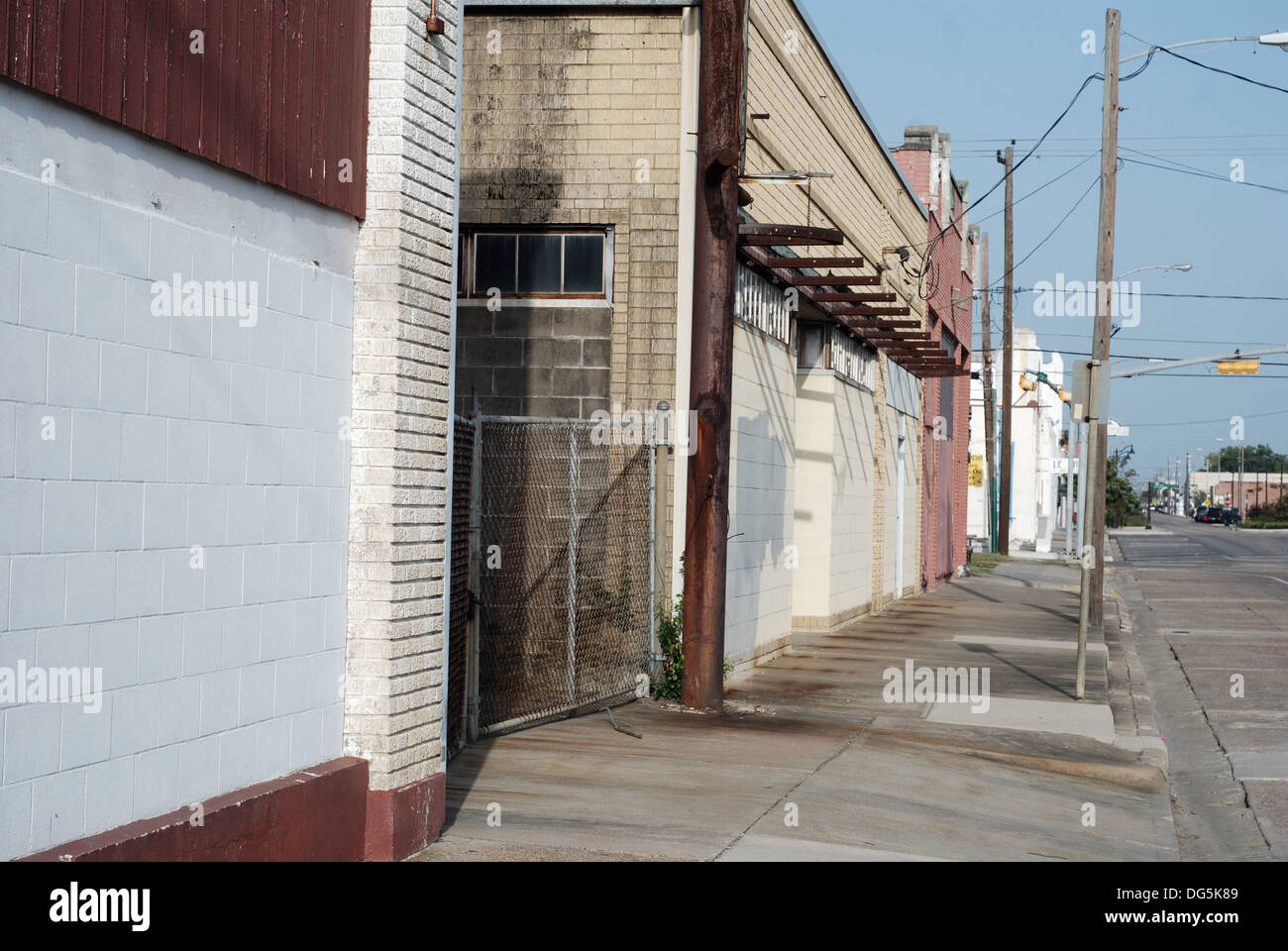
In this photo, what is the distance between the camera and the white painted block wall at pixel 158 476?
14.4ft

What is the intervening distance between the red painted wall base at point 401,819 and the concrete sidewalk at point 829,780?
12 centimetres

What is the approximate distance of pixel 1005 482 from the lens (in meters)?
42.2

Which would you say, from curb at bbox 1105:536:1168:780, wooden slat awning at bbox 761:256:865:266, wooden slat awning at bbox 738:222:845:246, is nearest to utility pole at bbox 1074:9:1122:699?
curb at bbox 1105:536:1168:780

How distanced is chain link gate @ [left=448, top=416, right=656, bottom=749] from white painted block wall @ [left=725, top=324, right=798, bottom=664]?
1400 millimetres

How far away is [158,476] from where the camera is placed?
5004 millimetres

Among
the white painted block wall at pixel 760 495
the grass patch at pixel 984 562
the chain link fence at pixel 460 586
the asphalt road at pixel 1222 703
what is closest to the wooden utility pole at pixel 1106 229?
the asphalt road at pixel 1222 703

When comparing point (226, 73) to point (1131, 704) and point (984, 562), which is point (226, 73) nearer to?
point (1131, 704)

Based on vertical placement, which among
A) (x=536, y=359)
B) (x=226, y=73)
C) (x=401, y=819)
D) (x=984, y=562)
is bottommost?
(x=984, y=562)

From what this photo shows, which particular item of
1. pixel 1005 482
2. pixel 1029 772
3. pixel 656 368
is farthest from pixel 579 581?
pixel 1005 482

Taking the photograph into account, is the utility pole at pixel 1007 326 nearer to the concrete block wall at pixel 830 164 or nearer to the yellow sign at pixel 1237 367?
the yellow sign at pixel 1237 367

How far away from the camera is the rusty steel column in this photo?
11.0 meters

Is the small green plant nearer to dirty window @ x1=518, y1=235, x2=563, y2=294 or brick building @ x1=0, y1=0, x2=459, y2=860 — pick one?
dirty window @ x1=518, y1=235, x2=563, y2=294

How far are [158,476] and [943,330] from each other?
26.7m
